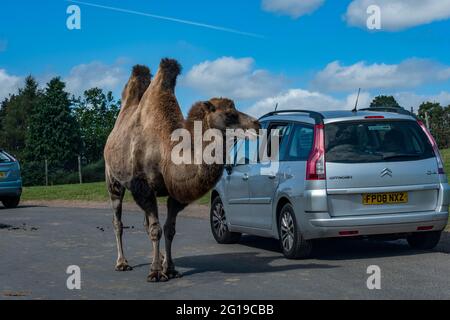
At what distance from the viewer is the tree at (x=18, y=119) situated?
112 meters

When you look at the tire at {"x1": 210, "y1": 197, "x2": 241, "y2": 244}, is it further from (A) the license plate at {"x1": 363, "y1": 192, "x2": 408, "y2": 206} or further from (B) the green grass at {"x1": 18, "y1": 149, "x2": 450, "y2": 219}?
(B) the green grass at {"x1": 18, "y1": 149, "x2": 450, "y2": 219}

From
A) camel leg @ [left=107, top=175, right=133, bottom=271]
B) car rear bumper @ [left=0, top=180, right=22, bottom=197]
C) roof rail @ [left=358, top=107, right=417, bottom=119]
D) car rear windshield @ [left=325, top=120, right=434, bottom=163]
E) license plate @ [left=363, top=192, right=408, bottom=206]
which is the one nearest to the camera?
license plate @ [left=363, top=192, right=408, bottom=206]

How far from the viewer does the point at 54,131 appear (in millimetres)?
84375

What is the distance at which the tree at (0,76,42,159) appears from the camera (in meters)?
112

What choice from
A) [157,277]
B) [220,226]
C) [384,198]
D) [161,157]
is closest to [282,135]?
[384,198]

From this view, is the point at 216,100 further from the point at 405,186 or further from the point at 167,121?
the point at 405,186

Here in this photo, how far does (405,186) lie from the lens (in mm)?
10477

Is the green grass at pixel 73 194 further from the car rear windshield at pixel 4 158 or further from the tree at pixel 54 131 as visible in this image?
the tree at pixel 54 131

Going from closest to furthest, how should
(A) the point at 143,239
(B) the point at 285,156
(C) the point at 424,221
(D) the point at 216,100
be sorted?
1. (D) the point at 216,100
2. (C) the point at 424,221
3. (B) the point at 285,156
4. (A) the point at 143,239

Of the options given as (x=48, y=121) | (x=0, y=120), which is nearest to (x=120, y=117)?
(x=48, y=121)

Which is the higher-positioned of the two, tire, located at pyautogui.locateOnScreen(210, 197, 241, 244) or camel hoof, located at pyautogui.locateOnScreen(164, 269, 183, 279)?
tire, located at pyautogui.locateOnScreen(210, 197, 241, 244)

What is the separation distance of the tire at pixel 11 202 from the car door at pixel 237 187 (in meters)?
13.9

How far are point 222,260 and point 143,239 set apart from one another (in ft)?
11.6

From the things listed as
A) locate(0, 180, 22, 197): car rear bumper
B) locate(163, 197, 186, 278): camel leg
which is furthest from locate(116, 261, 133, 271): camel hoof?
locate(0, 180, 22, 197): car rear bumper
